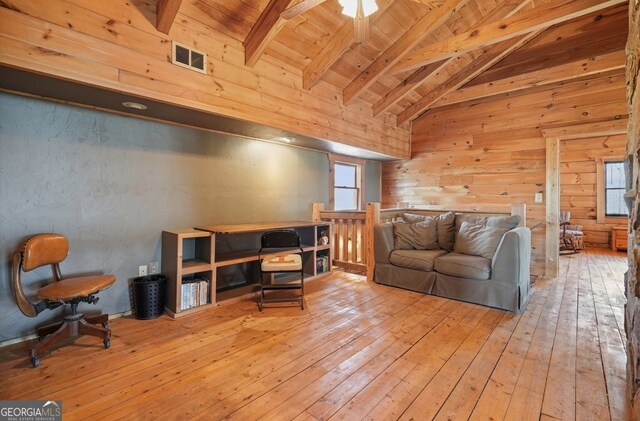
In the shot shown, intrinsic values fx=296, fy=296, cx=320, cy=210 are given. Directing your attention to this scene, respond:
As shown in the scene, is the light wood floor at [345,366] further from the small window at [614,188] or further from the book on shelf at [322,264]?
the small window at [614,188]

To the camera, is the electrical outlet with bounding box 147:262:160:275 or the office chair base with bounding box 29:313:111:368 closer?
the office chair base with bounding box 29:313:111:368

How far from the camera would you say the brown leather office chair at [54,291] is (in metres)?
2.08

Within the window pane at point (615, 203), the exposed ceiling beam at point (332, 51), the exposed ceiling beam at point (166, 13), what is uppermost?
the exposed ceiling beam at point (332, 51)

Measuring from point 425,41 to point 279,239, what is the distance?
3139 millimetres

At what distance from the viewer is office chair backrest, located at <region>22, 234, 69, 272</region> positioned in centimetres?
215

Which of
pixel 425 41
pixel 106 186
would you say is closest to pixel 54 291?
pixel 106 186

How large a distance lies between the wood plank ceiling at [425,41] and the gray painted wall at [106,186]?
43.7 inches

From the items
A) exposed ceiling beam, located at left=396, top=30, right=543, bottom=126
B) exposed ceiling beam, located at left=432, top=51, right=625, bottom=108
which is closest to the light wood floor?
exposed ceiling beam, located at left=432, top=51, right=625, bottom=108

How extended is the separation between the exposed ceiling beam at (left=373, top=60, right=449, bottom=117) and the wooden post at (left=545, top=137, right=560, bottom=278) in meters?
2.04

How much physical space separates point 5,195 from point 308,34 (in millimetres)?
3023

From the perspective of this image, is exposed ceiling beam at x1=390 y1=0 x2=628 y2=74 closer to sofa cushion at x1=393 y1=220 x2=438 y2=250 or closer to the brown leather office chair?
sofa cushion at x1=393 y1=220 x2=438 y2=250

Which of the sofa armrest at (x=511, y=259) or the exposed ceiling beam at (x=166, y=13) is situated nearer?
the exposed ceiling beam at (x=166, y=13)

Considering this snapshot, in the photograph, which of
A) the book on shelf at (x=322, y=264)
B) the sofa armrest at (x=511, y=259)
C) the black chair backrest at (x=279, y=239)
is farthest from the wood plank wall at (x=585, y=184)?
the black chair backrest at (x=279, y=239)

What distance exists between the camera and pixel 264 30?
8.89 ft
